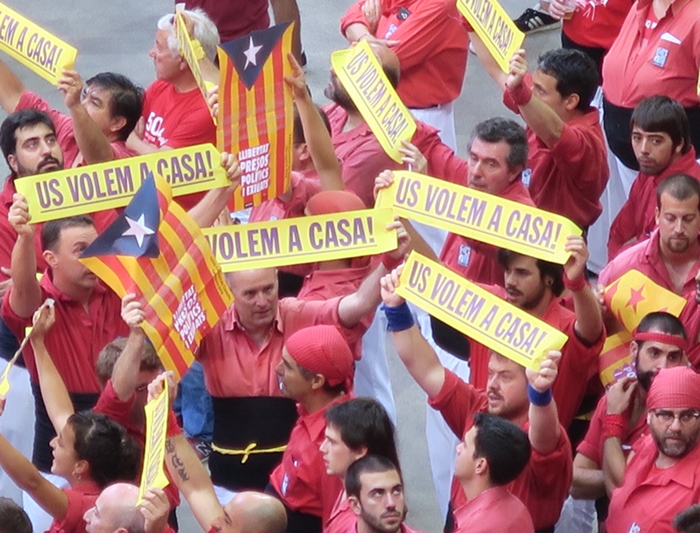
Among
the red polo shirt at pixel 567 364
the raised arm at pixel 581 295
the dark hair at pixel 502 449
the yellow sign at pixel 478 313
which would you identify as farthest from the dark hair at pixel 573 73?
the dark hair at pixel 502 449

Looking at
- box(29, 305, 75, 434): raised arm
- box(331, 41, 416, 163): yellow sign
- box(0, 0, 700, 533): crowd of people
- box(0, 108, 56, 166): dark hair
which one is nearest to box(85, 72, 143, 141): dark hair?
box(0, 0, 700, 533): crowd of people

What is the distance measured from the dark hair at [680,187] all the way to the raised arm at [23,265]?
8.04 feet

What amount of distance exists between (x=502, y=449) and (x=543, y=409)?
0.71 ft

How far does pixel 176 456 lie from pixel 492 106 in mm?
6038

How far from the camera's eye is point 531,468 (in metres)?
5.08

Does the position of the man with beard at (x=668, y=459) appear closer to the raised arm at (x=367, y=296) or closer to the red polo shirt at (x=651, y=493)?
the red polo shirt at (x=651, y=493)

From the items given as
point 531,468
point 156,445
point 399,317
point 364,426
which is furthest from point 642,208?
point 156,445

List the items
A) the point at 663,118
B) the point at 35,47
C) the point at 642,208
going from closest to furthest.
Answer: the point at 35,47 → the point at 663,118 → the point at 642,208

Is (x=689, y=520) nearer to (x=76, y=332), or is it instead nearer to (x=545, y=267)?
(x=545, y=267)

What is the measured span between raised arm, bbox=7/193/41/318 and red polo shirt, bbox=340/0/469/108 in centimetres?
303

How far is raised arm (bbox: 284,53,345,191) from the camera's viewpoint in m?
6.23

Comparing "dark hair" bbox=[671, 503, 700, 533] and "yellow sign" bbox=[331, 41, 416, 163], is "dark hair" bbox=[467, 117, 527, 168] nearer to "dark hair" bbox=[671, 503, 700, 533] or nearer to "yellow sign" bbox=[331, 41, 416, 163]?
"yellow sign" bbox=[331, 41, 416, 163]

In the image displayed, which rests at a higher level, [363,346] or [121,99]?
[121,99]

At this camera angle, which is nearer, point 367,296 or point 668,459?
point 668,459
